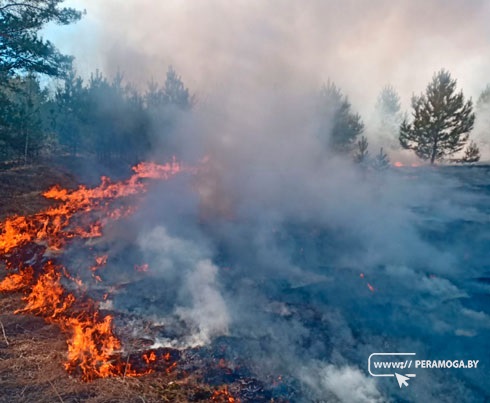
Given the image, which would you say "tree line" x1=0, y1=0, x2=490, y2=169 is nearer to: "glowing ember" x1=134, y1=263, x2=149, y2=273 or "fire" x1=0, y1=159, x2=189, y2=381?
"fire" x1=0, y1=159, x2=189, y2=381

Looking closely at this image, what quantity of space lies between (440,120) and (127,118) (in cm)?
2675

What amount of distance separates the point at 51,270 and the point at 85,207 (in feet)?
13.7

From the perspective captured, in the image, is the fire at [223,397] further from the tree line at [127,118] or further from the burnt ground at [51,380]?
the tree line at [127,118]

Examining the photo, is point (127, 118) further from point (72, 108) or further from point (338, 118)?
point (338, 118)

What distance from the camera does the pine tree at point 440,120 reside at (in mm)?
24875

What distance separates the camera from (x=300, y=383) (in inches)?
236

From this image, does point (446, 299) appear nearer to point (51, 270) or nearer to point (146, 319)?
point (146, 319)

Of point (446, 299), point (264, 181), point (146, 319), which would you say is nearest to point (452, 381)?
point (446, 299)

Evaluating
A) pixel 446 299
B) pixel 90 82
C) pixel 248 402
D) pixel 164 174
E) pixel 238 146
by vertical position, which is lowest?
pixel 248 402

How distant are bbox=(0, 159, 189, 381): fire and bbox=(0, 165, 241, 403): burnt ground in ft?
0.67

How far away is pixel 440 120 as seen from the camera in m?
25.4

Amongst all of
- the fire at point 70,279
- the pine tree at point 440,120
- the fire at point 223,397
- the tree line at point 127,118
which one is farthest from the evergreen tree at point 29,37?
the pine tree at point 440,120

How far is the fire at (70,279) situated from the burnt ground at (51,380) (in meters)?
0.21

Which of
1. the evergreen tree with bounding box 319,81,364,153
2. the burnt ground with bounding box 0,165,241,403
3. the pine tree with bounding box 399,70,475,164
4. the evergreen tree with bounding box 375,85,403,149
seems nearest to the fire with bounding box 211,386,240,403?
the burnt ground with bounding box 0,165,241,403
